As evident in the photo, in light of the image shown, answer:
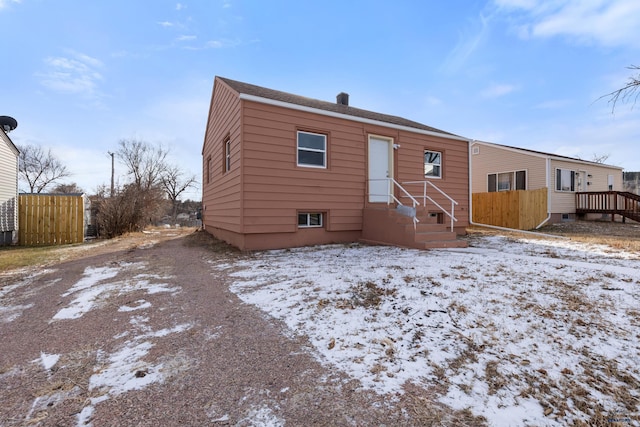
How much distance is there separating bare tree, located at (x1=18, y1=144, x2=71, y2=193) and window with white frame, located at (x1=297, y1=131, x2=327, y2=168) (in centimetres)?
4307

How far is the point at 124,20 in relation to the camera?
25.7 ft

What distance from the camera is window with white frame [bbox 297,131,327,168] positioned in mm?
8234

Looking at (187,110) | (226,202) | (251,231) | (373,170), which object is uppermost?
(187,110)

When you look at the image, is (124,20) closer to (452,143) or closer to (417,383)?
(417,383)

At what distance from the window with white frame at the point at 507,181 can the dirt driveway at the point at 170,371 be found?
61.7 ft

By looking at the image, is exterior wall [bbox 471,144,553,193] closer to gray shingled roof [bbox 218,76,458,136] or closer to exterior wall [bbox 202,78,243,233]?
gray shingled roof [bbox 218,76,458,136]

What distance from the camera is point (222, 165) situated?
32.8 feet

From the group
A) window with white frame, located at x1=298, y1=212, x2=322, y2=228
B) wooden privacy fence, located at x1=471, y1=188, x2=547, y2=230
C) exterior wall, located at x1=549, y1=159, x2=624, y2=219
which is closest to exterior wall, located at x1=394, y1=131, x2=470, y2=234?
window with white frame, located at x1=298, y1=212, x2=322, y2=228

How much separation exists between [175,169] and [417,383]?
3988 centimetres

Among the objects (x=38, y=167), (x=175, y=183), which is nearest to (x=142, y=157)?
(x=175, y=183)

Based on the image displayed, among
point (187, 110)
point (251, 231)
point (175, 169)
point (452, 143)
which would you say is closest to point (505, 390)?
point (251, 231)

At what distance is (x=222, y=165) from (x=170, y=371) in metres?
8.65

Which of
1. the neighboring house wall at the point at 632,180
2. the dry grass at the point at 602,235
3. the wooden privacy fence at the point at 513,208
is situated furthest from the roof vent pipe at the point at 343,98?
the neighboring house wall at the point at 632,180

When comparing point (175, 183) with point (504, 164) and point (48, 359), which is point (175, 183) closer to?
point (504, 164)
